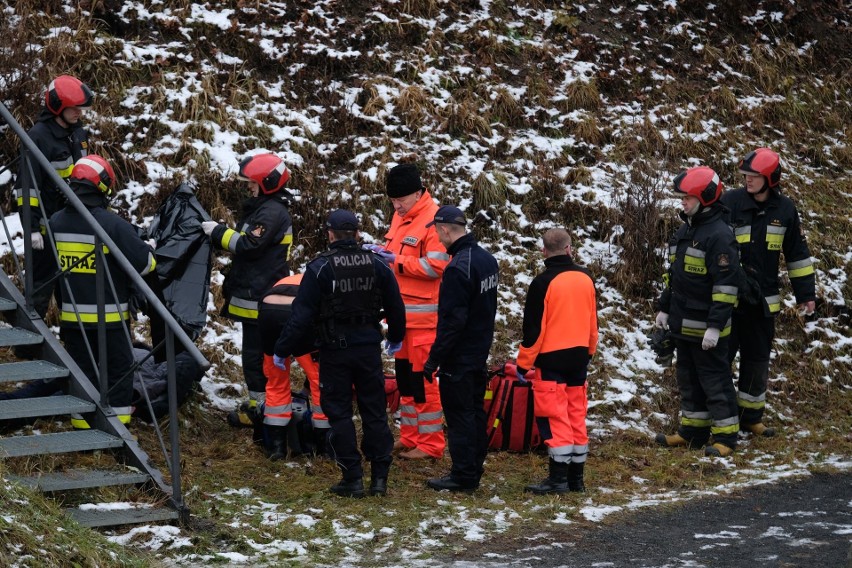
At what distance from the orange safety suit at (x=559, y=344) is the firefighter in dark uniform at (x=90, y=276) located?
2.93 metres

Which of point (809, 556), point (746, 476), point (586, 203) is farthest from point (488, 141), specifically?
point (809, 556)

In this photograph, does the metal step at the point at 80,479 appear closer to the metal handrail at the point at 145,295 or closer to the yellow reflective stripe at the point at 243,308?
the metal handrail at the point at 145,295

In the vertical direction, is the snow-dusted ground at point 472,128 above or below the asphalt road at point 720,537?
above

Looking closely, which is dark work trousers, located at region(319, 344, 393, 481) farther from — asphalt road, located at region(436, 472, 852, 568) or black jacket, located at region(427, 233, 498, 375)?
asphalt road, located at region(436, 472, 852, 568)

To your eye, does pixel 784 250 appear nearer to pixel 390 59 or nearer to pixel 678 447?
pixel 678 447

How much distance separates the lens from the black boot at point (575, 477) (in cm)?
773

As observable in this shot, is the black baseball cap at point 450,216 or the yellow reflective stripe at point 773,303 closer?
the black baseball cap at point 450,216

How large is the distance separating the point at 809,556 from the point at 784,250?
156 inches

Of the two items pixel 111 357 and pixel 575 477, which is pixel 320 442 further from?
pixel 575 477

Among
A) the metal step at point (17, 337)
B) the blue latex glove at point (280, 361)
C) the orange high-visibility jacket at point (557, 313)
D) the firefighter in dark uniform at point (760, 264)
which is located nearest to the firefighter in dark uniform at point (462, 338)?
the orange high-visibility jacket at point (557, 313)

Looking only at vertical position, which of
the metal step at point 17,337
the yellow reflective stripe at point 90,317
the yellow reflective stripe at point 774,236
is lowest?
the metal step at point 17,337

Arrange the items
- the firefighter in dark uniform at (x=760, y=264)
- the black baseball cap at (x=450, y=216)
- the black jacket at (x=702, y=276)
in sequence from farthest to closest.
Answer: the firefighter in dark uniform at (x=760, y=264) → the black jacket at (x=702, y=276) → the black baseball cap at (x=450, y=216)

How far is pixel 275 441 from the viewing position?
805cm

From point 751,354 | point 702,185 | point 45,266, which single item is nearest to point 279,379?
point 45,266
